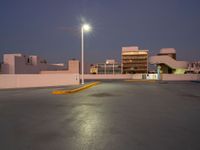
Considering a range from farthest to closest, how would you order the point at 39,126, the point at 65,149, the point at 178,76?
the point at 178,76 → the point at 39,126 → the point at 65,149

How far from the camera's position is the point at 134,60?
2470 inches

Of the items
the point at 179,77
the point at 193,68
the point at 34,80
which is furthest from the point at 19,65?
the point at 193,68

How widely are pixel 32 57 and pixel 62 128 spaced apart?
58285 mm

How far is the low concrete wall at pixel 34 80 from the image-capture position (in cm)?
1442

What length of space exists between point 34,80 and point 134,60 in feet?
175

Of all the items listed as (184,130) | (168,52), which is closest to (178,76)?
(184,130)

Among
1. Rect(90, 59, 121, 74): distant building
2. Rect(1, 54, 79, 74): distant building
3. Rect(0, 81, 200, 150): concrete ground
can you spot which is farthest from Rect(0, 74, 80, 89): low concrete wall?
Rect(90, 59, 121, 74): distant building

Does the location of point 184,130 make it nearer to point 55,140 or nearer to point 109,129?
point 109,129

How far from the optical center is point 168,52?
65938 mm

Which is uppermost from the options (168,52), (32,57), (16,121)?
(168,52)

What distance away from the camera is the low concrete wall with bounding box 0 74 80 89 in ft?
47.3

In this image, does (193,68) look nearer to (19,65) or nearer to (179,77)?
(179,77)

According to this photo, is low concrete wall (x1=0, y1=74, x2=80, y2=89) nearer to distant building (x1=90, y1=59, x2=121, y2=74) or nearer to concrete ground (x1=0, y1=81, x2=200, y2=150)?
concrete ground (x1=0, y1=81, x2=200, y2=150)

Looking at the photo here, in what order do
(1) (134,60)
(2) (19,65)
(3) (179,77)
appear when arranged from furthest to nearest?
(1) (134,60) → (2) (19,65) → (3) (179,77)
